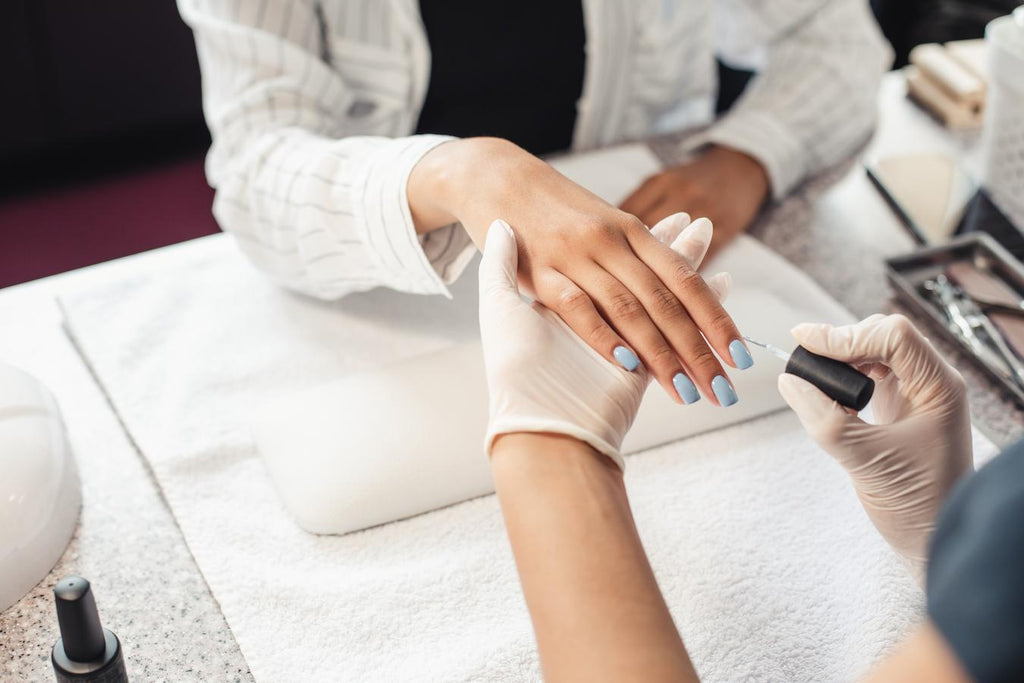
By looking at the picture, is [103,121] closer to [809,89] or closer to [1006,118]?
[809,89]

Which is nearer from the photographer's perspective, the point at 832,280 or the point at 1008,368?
the point at 1008,368

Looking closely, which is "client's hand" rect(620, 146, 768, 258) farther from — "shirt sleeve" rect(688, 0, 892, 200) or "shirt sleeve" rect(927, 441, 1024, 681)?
"shirt sleeve" rect(927, 441, 1024, 681)

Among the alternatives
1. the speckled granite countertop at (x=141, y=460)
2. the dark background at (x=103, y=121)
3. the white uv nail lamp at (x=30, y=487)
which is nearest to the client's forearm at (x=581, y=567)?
the speckled granite countertop at (x=141, y=460)

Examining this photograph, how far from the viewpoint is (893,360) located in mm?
611

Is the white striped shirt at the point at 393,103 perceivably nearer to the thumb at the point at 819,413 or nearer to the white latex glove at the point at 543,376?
the white latex glove at the point at 543,376

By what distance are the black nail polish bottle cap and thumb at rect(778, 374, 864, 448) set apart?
428 millimetres

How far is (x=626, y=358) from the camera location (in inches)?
24.6

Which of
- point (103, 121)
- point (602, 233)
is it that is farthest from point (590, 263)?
point (103, 121)

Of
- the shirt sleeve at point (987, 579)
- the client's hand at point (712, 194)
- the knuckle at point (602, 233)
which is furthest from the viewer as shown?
the client's hand at point (712, 194)

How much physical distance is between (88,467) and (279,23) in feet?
1.45

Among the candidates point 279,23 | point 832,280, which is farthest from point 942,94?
point 279,23

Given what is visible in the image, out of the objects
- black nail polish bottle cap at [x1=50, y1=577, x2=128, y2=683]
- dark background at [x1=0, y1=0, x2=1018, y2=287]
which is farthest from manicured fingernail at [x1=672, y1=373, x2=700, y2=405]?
dark background at [x1=0, y1=0, x2=1018, y2=287]

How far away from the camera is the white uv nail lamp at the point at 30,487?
0.62m

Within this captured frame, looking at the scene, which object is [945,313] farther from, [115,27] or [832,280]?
[115,27]
